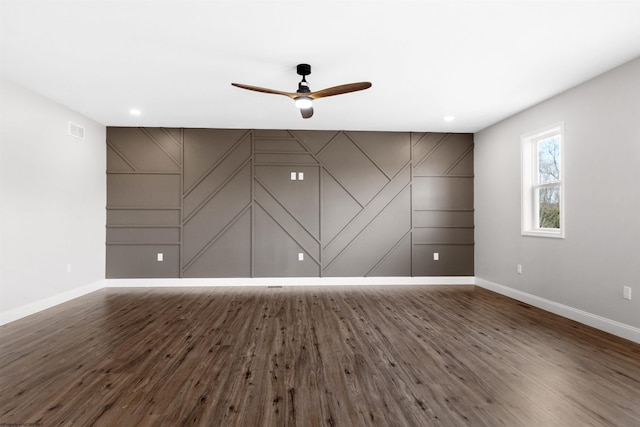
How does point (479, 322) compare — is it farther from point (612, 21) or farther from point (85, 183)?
point (85, 183)

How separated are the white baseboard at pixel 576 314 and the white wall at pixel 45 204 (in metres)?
6.36

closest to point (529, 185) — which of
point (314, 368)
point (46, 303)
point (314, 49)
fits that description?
point (314, 49)

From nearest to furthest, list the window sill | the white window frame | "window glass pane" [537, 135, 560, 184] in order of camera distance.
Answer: the window sill, "window glass pane" [537, 135, 560, 184], the white window frame

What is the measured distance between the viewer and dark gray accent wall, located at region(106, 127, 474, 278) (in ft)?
18.5

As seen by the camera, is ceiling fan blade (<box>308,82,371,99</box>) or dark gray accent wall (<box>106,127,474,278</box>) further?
dark gray accent wall (<box>106,127,474,278</box>)

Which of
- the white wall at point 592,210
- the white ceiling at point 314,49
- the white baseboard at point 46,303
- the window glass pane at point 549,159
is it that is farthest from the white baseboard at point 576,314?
the white baseboard at point 46,303

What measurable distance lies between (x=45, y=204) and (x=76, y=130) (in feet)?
4.15

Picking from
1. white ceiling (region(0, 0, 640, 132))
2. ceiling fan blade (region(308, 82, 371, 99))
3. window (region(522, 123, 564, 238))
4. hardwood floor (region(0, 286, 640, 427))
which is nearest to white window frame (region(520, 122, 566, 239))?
window (region(522, 123, 564, 238))

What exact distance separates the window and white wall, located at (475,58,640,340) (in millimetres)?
114

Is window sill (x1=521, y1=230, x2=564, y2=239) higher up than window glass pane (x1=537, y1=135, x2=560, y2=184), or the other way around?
window glass pane (x1=537, y1=135, x2=560, y2=184)

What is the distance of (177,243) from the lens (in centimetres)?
562

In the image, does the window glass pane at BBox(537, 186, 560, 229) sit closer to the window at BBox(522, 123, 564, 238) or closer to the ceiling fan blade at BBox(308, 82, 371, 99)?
the window at BBox(522, 123, 564, 238)

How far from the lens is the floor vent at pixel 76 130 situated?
4.73 m

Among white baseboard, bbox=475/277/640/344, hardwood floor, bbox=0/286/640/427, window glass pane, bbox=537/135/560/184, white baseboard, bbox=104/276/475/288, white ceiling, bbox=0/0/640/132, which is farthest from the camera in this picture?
white baseboard, bbox=104/276/475/288
